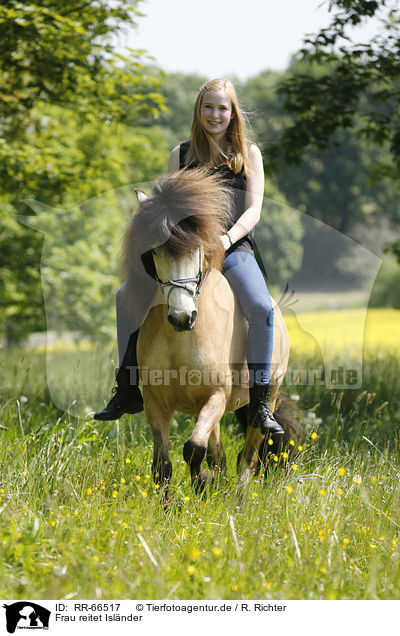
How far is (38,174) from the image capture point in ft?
29.5

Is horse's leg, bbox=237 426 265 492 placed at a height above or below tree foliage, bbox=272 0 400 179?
below

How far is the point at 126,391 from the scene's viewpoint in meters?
4.41

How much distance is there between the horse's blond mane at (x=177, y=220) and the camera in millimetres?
3570

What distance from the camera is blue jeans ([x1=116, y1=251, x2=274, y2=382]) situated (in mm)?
4320

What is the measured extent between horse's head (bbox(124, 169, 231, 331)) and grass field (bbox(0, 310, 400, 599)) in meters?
1.26

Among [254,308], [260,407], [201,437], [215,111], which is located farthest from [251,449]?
[215,111]

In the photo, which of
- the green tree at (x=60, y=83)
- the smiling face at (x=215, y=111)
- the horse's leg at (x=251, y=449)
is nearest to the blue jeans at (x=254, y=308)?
the horse's leg at (x=251, y=449)

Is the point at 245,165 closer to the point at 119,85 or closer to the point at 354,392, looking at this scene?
the point at 354,392

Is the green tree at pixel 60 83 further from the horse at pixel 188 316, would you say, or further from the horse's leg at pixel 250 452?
the horse's leg at pixel 250 452

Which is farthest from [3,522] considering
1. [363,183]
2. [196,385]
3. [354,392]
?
[363,183]

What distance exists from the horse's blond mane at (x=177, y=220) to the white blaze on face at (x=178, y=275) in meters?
0.05

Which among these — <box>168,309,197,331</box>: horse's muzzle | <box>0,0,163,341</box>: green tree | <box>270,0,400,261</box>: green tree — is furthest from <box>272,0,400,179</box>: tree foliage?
<box>168,309,197,331</box>: horse's muzzle
